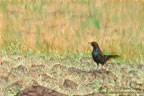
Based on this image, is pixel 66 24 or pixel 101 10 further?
pixel 101 10

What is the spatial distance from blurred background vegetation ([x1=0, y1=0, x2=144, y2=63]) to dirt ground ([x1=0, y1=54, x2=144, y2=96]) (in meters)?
0.63

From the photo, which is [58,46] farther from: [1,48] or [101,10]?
[101,10]

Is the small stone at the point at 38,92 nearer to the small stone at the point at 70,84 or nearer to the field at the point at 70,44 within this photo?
the field at the point at 70,44

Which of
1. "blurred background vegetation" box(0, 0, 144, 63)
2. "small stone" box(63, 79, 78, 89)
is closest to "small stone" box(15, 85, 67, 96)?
"small stone" box(63, 79, 78, 89)

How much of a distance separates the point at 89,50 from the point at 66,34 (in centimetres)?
78

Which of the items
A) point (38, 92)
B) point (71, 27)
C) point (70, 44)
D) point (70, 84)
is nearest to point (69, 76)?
point (70, 84)

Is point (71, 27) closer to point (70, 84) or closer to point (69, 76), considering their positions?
point (69, 76)

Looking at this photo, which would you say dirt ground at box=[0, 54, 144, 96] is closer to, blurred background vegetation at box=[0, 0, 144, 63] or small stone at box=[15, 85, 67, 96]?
small stone at box=[15, 85, 67, 96]

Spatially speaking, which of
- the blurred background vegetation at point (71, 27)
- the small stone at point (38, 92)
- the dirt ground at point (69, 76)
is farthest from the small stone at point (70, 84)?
the blurred background vegetation at point (71, 27)

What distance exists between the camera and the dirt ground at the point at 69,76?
19.0 ft

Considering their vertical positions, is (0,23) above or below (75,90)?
above

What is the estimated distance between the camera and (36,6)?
966 cm

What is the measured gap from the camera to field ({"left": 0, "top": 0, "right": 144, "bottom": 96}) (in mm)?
6039

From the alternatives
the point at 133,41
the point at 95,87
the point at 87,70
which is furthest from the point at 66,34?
the point at 95,87
